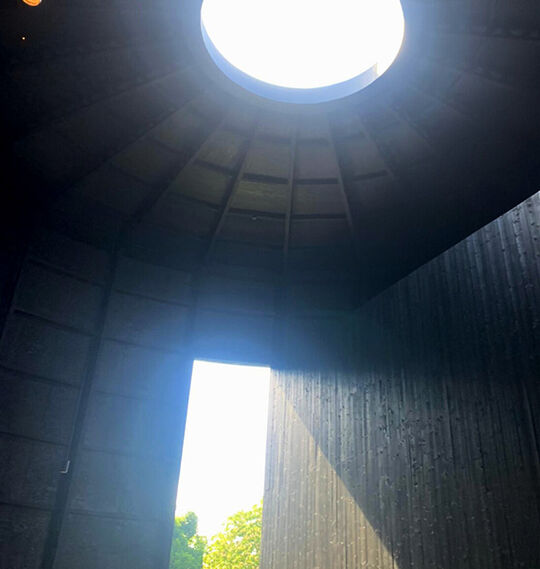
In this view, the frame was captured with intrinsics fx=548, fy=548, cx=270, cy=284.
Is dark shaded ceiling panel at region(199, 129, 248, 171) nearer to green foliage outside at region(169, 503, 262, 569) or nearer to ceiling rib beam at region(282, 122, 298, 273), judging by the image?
ceiling rib beam at region(282, 122, 298, 273)

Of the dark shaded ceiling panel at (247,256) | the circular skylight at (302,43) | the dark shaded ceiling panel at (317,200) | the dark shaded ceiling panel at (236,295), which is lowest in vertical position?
the dark shaded ceiling panel at (236,295)

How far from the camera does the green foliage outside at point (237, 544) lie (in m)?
30.8

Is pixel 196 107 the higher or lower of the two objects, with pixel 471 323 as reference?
higher

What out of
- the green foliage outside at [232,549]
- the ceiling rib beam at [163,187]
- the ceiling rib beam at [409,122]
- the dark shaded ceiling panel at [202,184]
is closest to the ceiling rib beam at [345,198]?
the ceiling rib beam at [409,122]

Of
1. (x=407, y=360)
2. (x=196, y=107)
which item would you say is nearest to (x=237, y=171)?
(x=196, y=107)

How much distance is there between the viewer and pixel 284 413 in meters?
14.5

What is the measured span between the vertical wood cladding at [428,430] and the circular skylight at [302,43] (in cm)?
422

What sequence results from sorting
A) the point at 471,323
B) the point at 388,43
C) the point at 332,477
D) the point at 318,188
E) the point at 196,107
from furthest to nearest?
the point at 318,188
the point at 332,477
the point at 196,107
the point at 388,43
the point at 471,323

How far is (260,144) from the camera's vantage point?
12.7m

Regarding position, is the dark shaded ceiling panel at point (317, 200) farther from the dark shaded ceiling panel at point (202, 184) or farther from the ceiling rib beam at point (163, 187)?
the ceiling rib beam at point (163, 187)

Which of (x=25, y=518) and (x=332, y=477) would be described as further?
(x=332, y=477)

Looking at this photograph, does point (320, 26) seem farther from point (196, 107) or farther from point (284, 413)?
point (284, 413)

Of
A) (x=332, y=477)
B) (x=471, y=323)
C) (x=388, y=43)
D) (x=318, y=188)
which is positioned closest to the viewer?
(x=471, y=323)

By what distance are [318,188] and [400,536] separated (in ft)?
26.2
